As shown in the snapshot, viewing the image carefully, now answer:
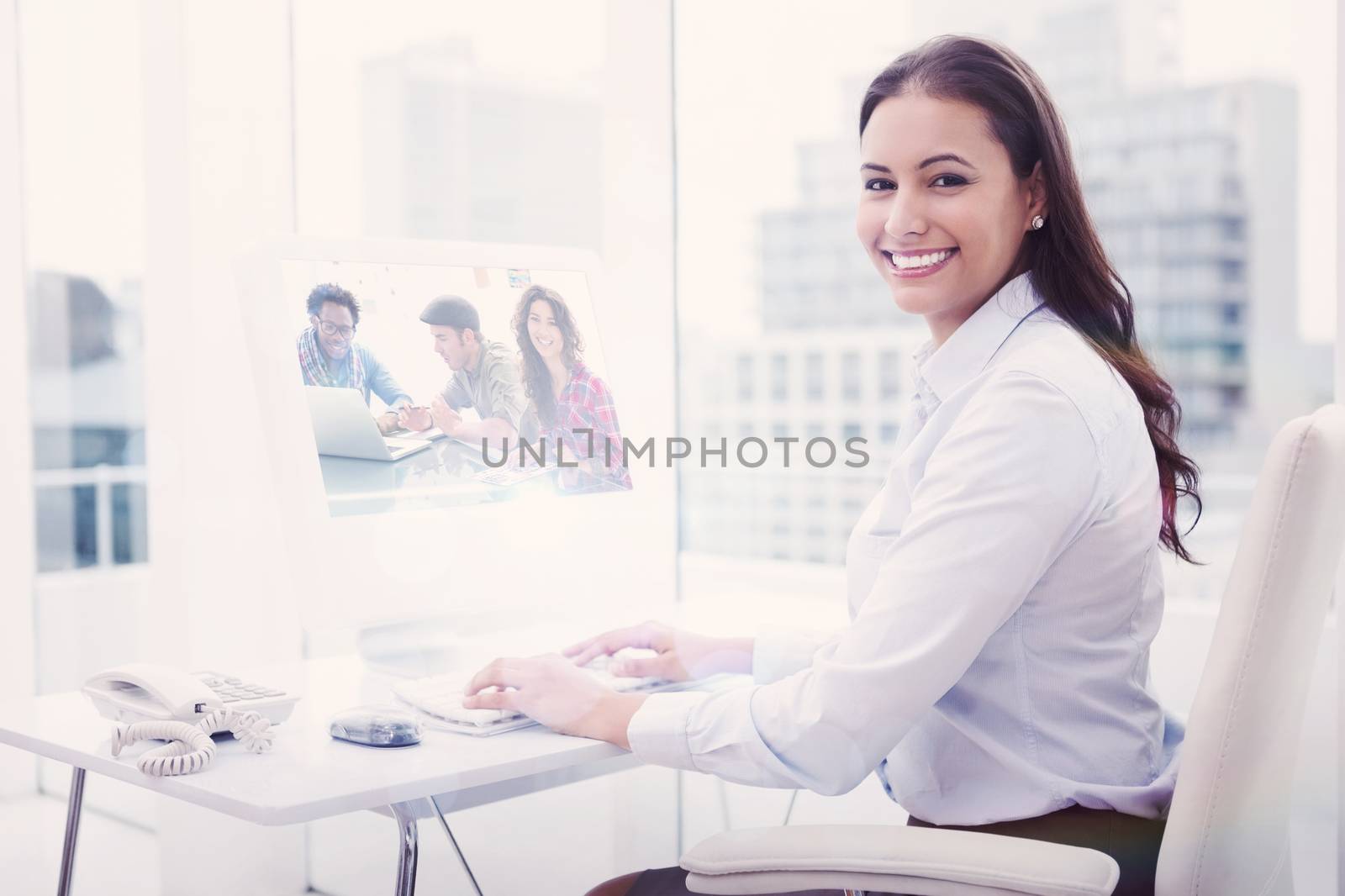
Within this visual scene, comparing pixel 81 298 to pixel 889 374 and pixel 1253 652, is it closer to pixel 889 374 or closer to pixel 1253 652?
pixel 1253 652

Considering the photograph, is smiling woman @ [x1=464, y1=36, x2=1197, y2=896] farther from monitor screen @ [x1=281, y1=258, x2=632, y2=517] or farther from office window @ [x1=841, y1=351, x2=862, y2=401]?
office window @ [x1=841, y1=351, x2=862, y2=401]

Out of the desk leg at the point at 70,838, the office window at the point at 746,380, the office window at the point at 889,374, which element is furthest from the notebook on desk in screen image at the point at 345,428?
the office window at the point at 889,374

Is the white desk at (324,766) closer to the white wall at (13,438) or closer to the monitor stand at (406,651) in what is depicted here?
the monitor stand at (406,651)

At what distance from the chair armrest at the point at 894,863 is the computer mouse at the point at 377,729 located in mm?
344

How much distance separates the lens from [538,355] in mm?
1685

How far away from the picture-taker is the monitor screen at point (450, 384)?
4.78 feet

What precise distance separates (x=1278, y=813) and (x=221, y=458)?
6.06ft

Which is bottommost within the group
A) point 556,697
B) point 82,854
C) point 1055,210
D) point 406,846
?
point 82,854

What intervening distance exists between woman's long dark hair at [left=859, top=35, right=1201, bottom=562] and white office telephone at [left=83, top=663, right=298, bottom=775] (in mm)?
899

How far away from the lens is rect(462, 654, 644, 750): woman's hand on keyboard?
45.8 inches

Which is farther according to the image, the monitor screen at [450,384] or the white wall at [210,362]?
the white wall at [210,362]

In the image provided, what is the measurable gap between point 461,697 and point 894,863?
1.82ft

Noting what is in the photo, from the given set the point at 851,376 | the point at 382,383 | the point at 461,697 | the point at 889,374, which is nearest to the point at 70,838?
the point at 461,697

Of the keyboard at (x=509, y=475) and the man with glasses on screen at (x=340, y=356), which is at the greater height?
the man with glasses on screen at (x=340, y=356)
